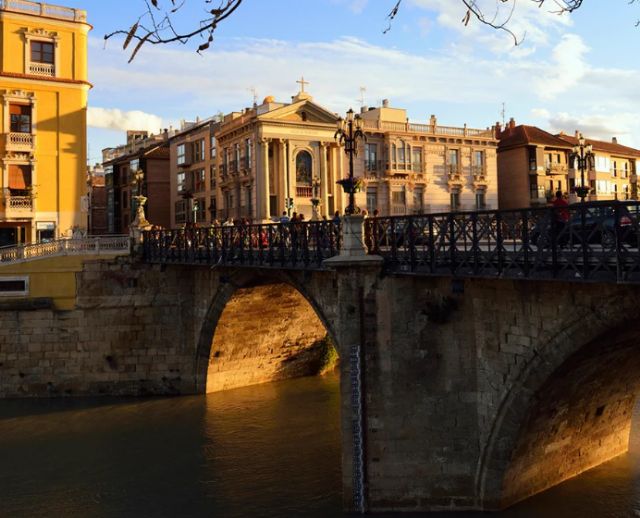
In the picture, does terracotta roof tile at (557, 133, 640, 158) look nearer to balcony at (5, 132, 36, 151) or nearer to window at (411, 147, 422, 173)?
window at (411, 147, 422, 173)

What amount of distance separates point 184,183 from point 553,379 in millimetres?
43801

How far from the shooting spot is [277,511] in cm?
1582

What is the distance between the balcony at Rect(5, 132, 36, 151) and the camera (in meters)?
32.9

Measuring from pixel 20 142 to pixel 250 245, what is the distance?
1911cm

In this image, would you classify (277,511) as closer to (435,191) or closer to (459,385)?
(459,385)

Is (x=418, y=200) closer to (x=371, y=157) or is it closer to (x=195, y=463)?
(x=371, y=157)

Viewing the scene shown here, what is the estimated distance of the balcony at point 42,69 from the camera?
33656 millimetres

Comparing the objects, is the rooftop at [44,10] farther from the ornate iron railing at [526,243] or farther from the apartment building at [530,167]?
the apartment building at [530,167]

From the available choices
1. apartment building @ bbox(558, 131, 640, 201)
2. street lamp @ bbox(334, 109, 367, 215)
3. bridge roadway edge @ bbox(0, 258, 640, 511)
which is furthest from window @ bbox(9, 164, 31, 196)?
apartment building @ bbox(558, 131, 640, 201)

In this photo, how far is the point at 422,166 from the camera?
4766cm

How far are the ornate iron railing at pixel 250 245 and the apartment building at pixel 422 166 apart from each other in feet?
70.5

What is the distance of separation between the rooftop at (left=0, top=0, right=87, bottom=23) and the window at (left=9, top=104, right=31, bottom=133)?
4777 millimetres

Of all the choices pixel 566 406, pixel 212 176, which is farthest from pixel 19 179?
pixel 566 406

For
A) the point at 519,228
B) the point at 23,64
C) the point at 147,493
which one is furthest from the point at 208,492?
the point at 23,64
